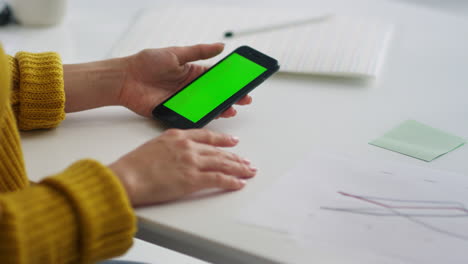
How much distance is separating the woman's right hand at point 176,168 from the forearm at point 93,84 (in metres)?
0.16

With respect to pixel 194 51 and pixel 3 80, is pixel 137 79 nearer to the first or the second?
pixel 194 51

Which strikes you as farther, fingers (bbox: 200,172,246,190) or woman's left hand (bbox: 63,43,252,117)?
woman's left hand (bbox: 63,43,252,117)

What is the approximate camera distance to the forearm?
726mm

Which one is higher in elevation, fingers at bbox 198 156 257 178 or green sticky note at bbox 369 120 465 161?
green sticky note at bbox 369 120 465 161

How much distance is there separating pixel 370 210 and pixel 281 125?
7.2 inches

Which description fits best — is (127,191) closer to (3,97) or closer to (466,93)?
(3,97)

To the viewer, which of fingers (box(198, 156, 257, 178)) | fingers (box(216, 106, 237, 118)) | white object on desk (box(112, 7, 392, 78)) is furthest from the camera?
white object on desk (box(112, 7, 392, 78))

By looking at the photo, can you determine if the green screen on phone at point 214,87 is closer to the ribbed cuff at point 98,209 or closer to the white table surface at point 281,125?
the white table surface at point 281,125

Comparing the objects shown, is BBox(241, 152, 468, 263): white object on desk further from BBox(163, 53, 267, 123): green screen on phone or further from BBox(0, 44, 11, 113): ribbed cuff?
BBox(0, 44, 11, 113): ribbed cuff

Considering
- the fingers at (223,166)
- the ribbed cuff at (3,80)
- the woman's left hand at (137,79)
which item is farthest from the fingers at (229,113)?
the ribbed cuff at (3,80)

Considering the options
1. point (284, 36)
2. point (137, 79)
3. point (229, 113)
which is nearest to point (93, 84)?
point (137, 79)

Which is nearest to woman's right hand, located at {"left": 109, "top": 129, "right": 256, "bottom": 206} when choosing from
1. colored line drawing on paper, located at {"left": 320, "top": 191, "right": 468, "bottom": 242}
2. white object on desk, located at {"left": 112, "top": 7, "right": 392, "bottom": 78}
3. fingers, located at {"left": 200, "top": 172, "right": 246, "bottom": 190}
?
fingers, located at {"left": 200, "top": 172, "right": 246, "bottom": 190}

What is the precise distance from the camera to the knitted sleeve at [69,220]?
49 cm

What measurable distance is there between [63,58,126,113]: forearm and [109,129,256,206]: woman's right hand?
155 millimetres
